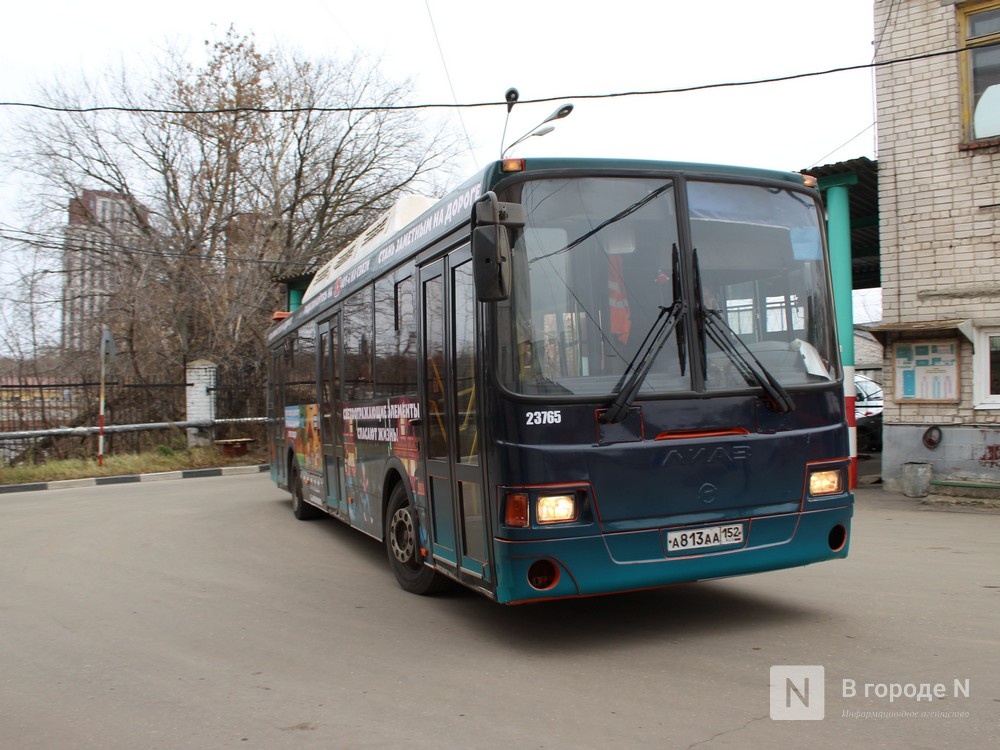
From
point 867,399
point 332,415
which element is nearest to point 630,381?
point 332,415

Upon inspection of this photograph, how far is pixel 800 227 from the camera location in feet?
18.8

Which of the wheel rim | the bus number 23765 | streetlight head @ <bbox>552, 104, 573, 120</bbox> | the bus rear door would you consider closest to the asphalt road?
the wheel rim

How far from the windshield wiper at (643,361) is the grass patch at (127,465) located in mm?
16840

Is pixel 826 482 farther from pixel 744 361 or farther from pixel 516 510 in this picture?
pixel 516 510

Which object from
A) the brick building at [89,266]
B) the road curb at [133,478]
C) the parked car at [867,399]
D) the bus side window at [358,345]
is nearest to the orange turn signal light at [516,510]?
the bus side window at [358,345]

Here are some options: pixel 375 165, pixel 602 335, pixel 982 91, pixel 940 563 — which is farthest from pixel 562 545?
pixel 375 165

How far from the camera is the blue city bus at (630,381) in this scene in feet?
16.0

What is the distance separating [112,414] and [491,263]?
1981 cm

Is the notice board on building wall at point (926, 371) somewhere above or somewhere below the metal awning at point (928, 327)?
below

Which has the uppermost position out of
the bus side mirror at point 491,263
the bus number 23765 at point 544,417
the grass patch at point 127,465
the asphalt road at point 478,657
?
the bus side mirror at point 491,263

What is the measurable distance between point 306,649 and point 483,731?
6.31 feet

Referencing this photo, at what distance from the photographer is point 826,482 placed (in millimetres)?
5527

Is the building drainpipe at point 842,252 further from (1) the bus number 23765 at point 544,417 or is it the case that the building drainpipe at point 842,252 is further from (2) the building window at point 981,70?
(1) the bus number 23765 at point 544,417

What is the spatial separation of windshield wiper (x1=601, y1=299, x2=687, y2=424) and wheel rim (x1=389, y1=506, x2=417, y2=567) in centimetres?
236
